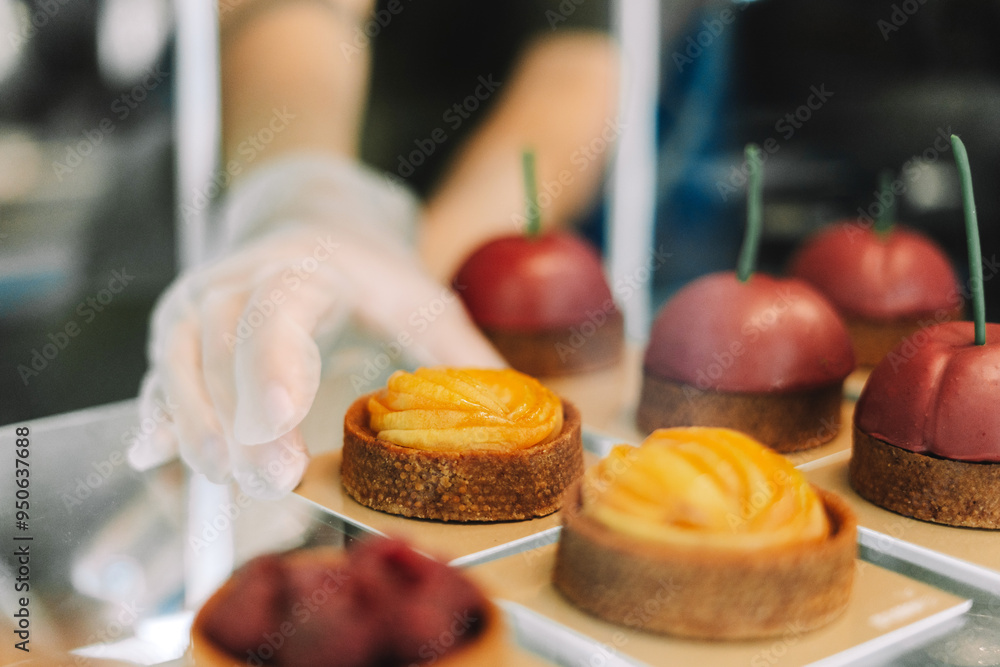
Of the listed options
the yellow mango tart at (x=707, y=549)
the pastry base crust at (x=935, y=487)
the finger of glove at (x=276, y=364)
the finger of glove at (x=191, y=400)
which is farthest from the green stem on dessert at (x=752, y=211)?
the finger of glove at (x=191, y=400)

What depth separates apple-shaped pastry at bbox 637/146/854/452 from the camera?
1.12 m

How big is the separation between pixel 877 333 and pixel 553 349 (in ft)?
1.55

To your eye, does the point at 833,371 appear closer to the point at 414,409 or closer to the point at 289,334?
the point at 414,409

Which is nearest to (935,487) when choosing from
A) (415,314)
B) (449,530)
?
(449,530)

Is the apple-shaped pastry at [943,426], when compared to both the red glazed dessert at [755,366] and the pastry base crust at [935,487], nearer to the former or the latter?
the pastry base crust at [935,487]

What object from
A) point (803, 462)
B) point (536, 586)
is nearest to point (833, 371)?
point (803, 462)

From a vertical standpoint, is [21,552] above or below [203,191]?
below

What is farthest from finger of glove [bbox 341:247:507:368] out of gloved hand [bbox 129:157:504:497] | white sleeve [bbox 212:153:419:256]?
white sleeve [bbox 212:153:419:256]

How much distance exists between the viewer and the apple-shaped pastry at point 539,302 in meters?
1.40

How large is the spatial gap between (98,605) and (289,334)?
1.37 feet

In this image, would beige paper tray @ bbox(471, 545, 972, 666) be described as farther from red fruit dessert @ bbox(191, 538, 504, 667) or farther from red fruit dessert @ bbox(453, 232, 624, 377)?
red fruit dessert @ bbox(453, 232, 624, 377)

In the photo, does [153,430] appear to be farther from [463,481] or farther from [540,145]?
[540,145]

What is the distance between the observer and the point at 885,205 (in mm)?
1496

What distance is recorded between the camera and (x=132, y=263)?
1062 mm
